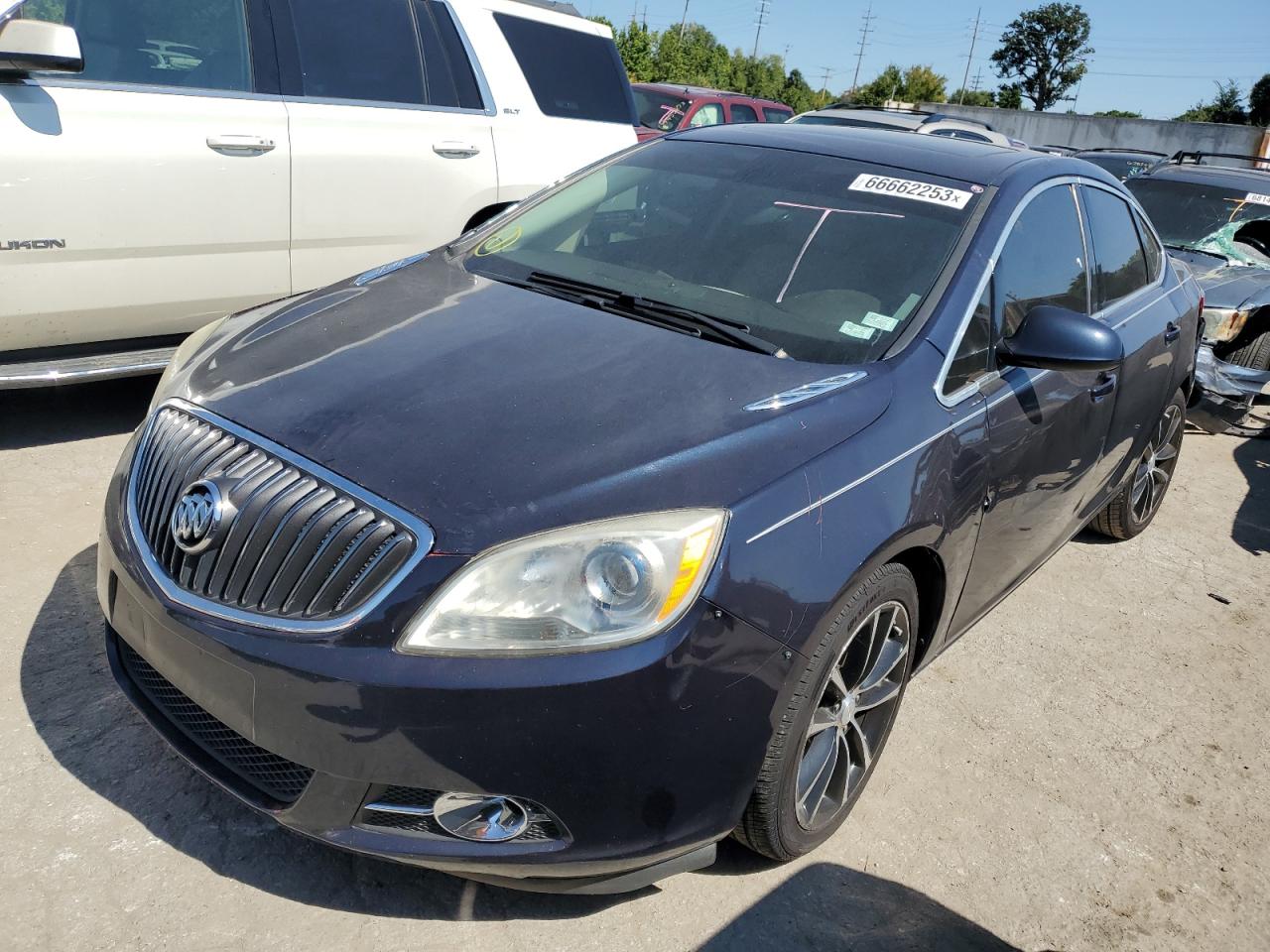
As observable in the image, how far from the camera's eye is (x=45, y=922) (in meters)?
2.16

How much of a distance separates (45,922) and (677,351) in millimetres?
1927

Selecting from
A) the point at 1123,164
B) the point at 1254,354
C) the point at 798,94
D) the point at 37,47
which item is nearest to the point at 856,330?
the point at 37,47

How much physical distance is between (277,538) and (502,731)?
0.61 metres

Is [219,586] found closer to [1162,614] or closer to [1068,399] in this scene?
[1068,399]

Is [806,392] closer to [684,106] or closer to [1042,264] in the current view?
[1042,264]

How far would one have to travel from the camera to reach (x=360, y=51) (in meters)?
5.05

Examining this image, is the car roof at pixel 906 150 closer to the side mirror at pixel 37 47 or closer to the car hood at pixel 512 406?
the car hood at pixel 512 406

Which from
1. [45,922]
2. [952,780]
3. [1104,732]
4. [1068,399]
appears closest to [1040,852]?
[952,780]

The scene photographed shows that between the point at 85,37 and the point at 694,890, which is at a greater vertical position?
the point at 85,37

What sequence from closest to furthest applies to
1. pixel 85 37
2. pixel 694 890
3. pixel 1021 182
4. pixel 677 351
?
pixel 694 890 < pixel 677 351 < pixel 1021 182 < pixel 85 37

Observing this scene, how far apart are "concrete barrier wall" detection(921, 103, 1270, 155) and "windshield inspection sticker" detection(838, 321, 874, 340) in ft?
93.4

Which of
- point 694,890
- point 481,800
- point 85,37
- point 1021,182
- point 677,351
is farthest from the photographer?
point 85,37

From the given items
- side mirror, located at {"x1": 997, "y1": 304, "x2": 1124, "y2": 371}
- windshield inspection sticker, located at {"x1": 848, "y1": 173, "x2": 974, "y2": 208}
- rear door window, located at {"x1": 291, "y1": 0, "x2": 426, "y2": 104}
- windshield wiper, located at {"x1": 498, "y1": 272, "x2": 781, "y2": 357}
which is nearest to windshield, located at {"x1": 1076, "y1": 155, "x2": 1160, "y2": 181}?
rear door window, located at {"x1": 291, "y1": 0, "x2": 426, "y2": 104}

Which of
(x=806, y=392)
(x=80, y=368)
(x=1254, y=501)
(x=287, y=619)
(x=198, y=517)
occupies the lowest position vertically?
(x=1254, y=501)
